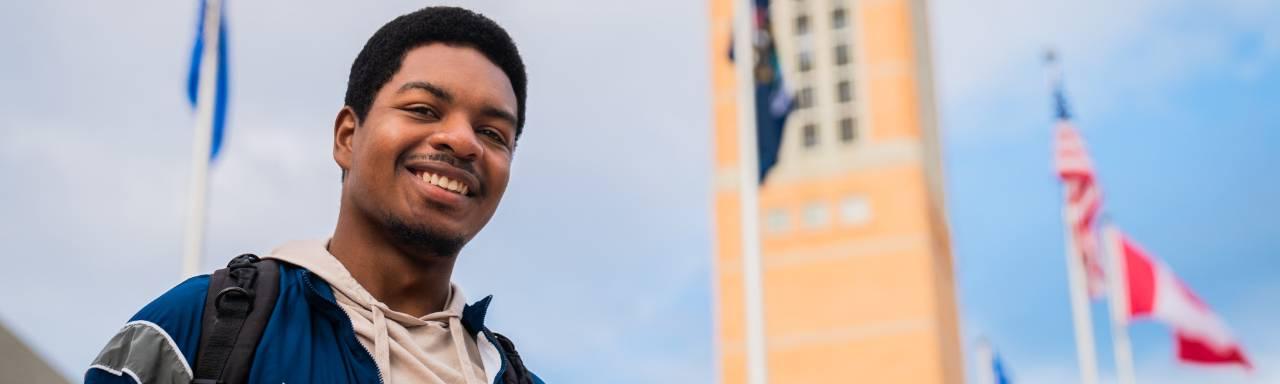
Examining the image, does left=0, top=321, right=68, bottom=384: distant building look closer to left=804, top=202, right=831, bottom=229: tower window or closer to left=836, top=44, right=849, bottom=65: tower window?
left=804, top=202, right=831, bottom=229: tower window

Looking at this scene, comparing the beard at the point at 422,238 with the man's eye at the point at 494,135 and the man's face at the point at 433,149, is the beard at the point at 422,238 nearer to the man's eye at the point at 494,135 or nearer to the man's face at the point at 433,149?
the man's face at the point at 433,149

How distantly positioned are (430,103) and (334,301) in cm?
33

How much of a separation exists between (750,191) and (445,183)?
11.2 meters

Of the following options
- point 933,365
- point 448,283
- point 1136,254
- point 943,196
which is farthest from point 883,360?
point 448,283

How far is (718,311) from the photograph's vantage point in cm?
4141

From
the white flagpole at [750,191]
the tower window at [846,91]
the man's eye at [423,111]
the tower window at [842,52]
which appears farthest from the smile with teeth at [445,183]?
the tower window at [842,52]

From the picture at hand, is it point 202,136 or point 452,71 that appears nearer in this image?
point 452,71

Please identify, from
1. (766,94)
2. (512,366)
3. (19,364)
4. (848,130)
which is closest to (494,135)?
(512,366)

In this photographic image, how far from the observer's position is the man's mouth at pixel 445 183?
1990mm

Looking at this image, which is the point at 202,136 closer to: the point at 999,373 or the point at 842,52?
the point at 999,373

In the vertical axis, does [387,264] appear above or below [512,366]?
above

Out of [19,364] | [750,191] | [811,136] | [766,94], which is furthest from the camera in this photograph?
[811,136]

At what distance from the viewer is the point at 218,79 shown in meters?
12.1

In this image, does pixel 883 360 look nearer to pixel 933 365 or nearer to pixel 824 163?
pixel 933 365
